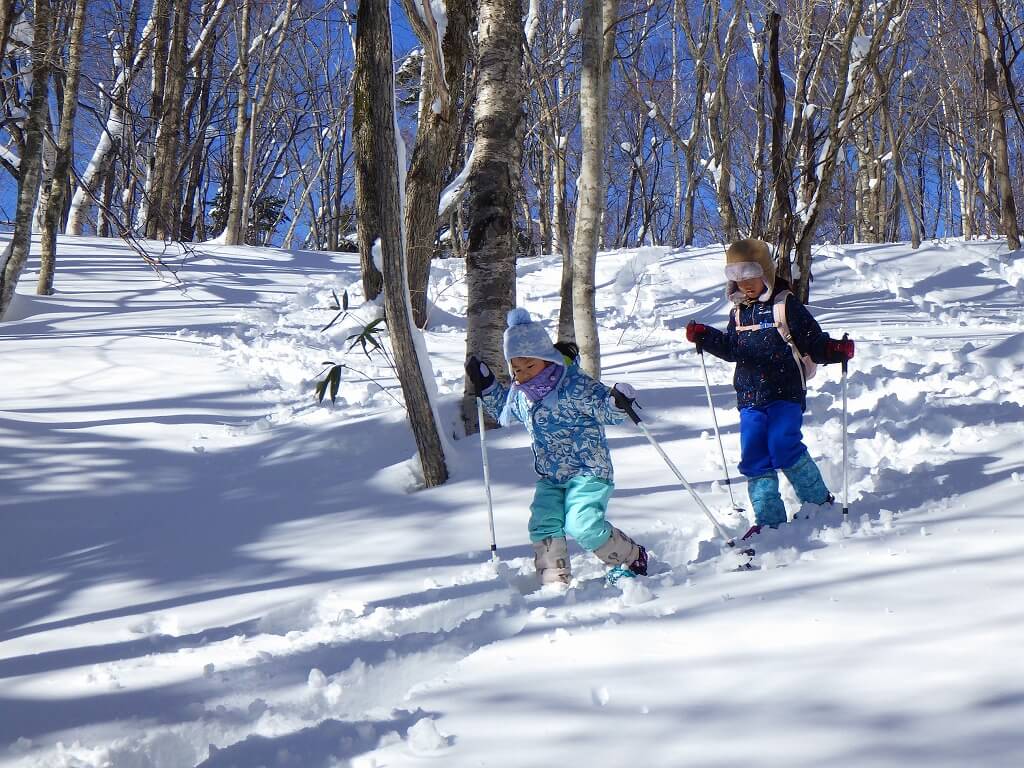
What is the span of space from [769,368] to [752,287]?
0.42 meters

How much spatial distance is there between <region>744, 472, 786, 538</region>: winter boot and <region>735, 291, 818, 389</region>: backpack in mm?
521

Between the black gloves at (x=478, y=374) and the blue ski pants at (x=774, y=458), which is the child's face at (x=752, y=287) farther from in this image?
the black gloves at (x=478, y=374)

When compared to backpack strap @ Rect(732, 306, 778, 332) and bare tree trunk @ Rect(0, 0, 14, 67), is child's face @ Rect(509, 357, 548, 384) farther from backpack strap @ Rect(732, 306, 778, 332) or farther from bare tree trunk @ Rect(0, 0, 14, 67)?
bare tree trunk @ Rect(0, 0, 14, 67)

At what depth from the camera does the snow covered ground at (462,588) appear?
6.88 ft

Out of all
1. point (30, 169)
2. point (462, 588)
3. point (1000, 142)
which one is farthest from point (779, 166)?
point (1000, 142)

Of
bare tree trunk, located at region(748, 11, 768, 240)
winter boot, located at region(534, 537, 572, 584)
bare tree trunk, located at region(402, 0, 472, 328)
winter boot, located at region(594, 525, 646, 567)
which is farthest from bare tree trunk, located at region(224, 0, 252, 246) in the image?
winter boot, located at region(594, 525, 646, 567)

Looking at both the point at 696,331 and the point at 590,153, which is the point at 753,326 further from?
the point at 590,153

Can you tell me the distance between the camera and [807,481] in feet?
13.6

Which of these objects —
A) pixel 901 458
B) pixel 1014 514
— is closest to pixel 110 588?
pixel 1014 514

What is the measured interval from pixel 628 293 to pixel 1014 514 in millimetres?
10765

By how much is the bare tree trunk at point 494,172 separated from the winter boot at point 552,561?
2.21 metres

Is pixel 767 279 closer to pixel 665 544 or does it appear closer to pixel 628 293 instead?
pixel 665 544

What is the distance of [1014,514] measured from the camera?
347 centimetres

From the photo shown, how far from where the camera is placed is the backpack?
4.05 metres
